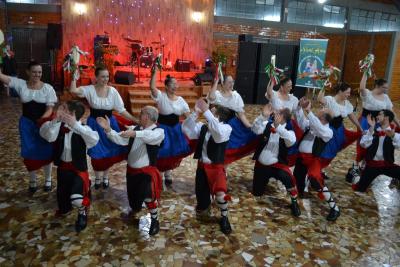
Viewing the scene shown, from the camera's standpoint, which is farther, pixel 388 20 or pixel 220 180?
pixel 388 20

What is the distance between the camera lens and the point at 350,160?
19.2ft

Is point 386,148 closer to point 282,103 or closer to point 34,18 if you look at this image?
point 282,103

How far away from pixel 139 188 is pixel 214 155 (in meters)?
0.78

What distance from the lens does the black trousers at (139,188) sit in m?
3.12

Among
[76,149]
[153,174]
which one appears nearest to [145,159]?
[153,174]

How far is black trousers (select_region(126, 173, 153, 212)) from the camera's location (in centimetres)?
312

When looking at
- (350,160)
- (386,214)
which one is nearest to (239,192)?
(386,214)

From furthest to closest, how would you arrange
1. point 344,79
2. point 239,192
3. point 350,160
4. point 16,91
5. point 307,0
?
point 344,79
point 307,0
point 350,160
point 239,192
point 16,91

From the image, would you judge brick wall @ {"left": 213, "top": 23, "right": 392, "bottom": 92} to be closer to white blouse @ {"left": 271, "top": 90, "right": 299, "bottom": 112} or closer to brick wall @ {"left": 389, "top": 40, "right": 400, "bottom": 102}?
brick wall @ {"left": 389, "top": 40, "right": 400, "bottom": 102}

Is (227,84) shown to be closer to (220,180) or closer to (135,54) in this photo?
(220,180)

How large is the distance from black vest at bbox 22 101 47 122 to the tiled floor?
0.91 meters

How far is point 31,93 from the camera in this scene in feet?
11.9

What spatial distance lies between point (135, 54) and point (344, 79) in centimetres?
987

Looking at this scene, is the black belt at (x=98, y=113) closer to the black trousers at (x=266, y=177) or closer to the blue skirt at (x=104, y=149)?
the blue skirt at (x=104, y=149)
